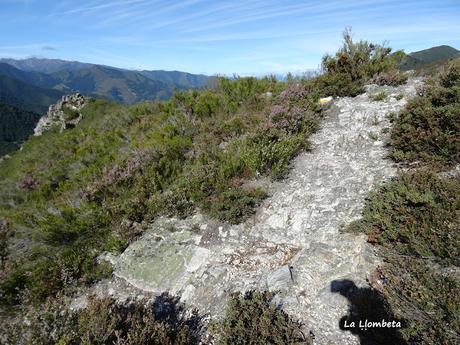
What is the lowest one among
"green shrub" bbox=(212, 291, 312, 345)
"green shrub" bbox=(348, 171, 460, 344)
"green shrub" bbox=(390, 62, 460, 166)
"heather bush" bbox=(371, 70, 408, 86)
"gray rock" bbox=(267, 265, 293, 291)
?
"green shrub" bbox=(212, 291, 312, 345)

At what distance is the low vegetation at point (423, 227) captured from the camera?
375cm

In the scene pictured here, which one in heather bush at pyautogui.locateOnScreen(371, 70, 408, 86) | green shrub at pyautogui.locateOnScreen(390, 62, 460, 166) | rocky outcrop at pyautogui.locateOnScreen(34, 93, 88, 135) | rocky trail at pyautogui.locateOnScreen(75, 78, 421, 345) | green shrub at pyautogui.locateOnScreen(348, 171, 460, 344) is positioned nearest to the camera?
green shrub at pyautogui.locateOnScreen(348, 171, 460, 344)

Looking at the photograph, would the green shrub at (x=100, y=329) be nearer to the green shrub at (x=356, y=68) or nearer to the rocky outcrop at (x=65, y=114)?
the green shrub at (x=356, y=68)

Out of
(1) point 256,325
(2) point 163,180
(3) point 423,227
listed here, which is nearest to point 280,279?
(1) point 256,325

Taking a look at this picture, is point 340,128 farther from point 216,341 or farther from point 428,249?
point 216,341

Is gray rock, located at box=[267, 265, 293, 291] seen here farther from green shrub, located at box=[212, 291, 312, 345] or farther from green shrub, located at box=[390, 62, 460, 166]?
green shrub, located at box=[390, 62, 460, 166]

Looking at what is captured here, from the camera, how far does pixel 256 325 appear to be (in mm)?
4180

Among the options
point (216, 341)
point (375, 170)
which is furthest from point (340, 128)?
point (216, 341)

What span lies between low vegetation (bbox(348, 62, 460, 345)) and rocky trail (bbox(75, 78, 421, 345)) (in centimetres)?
38

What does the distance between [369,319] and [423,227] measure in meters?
1.71

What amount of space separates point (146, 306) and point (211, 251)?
1514 millimetres

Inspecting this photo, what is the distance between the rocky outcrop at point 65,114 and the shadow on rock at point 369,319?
3299 cm

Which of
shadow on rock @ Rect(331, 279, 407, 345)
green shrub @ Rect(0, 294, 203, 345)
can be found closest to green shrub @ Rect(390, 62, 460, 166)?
shadow on rock @ Rect(331, 279, 407, 345)

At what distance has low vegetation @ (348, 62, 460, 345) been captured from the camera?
3752mm
